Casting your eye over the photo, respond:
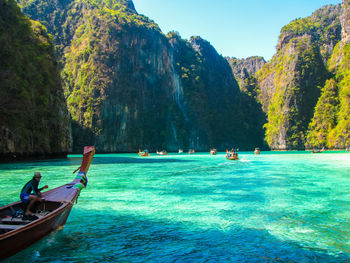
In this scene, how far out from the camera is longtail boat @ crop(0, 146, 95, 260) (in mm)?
6641

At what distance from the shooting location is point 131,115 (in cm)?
10688

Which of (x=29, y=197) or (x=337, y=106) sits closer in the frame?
(x=29, y=197)

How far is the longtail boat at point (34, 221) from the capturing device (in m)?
6.64

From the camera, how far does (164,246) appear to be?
8.43 metres

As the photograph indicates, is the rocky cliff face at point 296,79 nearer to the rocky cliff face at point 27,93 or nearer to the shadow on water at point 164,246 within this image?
the rocky cliff face at point 27,93

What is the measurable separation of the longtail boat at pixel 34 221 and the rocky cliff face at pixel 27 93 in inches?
1332

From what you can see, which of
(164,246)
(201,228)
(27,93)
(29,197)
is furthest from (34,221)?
(27,93)

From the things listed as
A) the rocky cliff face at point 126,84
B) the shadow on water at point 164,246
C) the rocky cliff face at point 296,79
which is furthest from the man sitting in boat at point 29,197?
the rocky cliff face at point 296,79

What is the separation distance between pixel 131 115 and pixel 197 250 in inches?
3964

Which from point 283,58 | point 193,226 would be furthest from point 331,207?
point 283,58

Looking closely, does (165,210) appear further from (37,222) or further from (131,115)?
(131,115)

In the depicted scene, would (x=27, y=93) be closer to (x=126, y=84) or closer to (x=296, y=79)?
(x=126, y=84)

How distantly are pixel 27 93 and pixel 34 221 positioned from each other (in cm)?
4391

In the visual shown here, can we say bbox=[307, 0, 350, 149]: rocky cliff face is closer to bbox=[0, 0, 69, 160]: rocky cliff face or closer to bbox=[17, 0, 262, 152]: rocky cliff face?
bbox=[17, 0, 262, 152]: rocky cliff face
